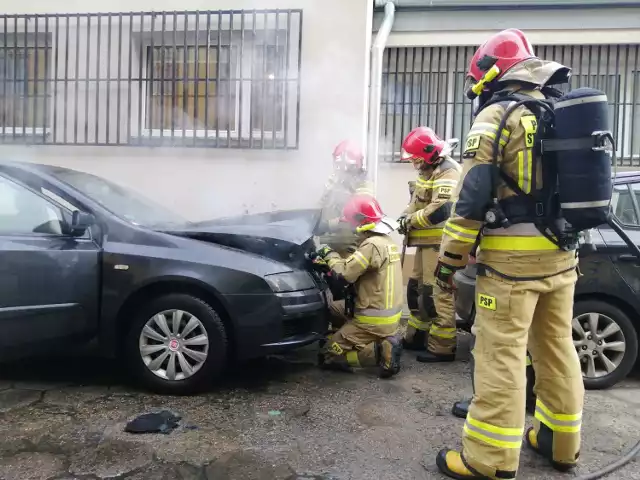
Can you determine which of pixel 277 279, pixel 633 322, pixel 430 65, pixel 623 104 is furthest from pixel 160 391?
pixel 623 104

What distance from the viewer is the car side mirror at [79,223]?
362cm

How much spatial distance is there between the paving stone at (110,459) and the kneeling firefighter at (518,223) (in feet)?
4.77

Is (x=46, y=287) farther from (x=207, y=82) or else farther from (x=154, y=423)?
(x=207, y=82)

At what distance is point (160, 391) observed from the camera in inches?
144

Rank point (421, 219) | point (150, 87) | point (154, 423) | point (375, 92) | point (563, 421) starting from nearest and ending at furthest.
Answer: point (563, 421) → point (154, 423) → point (421, 219) → point (150, 87) → point (375, 92)

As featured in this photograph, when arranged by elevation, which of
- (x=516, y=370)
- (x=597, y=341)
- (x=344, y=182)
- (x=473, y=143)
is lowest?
(x=597, y=341)

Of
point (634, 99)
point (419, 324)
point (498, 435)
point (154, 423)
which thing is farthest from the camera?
point (634, 99)

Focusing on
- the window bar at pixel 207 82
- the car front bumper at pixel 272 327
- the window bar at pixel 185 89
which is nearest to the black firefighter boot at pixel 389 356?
the car front bumper at pixel 272 327

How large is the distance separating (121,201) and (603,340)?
3.36 m

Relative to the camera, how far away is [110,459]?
2.85 meters

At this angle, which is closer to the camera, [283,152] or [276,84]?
[276,84]

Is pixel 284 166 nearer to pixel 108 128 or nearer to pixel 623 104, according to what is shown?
pixel 108 128

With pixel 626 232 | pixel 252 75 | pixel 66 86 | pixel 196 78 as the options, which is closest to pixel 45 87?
pixel 66 86

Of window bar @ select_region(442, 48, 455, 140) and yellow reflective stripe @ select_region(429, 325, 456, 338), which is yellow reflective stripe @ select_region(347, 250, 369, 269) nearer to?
yellow reflective stripe @ select_region(429, 325, 456, 338)
